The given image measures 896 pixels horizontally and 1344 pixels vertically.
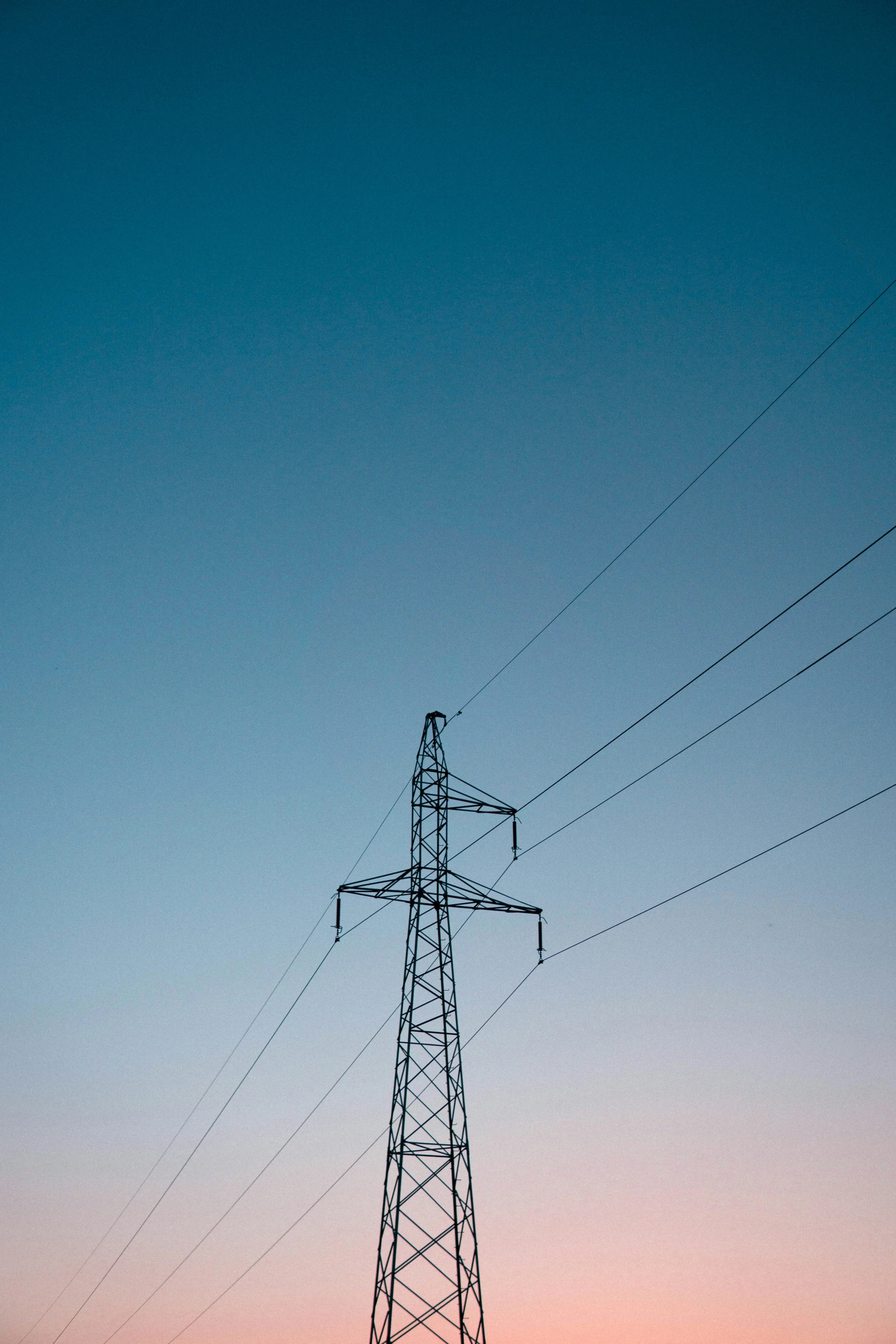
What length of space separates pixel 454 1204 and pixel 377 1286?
244 centimetres

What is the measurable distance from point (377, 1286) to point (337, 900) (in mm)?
9173

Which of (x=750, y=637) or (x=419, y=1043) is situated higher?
(x=750, y=637)

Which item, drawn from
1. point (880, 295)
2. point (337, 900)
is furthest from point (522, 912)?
point (880, 295)

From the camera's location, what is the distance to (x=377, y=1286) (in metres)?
27.4

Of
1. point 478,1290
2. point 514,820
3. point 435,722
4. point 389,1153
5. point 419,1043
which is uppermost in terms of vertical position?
point 435,722

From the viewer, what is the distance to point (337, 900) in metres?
31.9

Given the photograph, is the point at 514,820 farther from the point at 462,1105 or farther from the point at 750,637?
the point at 750,637

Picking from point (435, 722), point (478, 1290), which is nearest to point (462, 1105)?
point (478, 1290)

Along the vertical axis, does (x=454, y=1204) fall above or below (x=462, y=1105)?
below

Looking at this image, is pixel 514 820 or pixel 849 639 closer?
pixel 849 639

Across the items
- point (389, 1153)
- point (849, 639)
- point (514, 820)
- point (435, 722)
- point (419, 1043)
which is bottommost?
point (389, 1153)

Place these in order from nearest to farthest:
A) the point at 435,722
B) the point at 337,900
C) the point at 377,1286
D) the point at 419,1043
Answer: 1. the point at 377,1286
2. the point at 419,1043
3. the point at 337,900
4. the point at 435,722

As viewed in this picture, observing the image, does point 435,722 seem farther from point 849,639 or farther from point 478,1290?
point 849,639

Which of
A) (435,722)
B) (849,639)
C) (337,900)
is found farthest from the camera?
(435,722)
